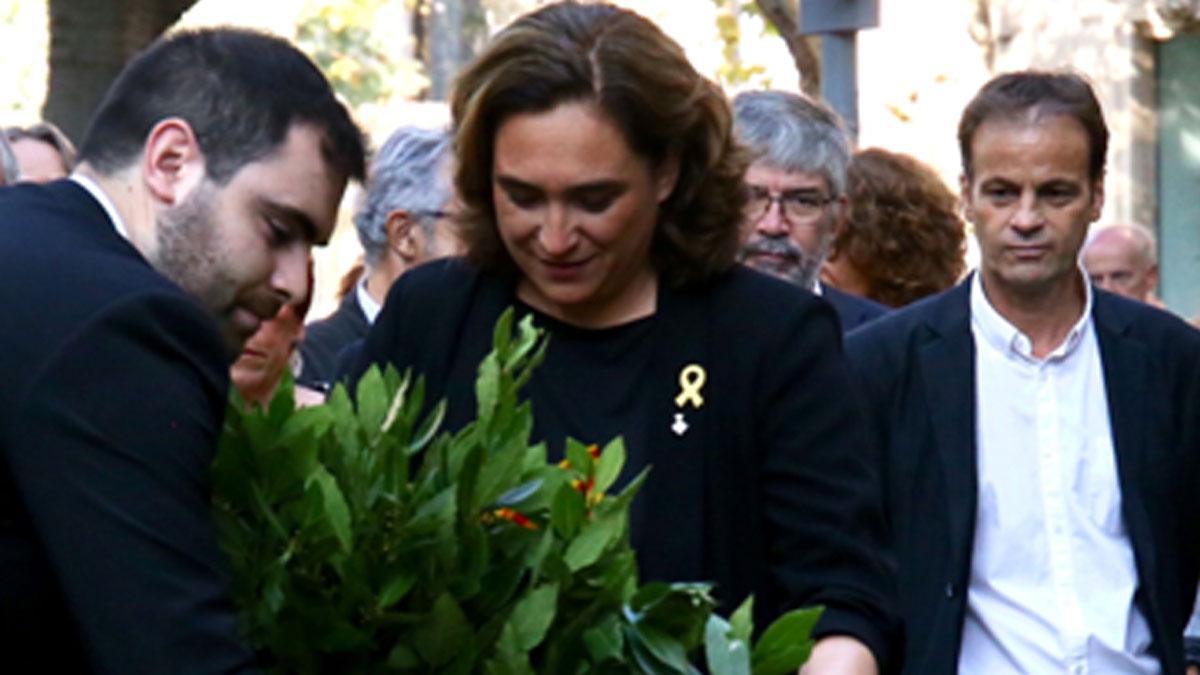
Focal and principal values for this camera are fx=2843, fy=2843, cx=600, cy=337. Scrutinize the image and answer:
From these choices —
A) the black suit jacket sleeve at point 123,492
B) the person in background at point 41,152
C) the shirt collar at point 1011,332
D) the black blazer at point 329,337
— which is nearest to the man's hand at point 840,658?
the black suit jacket sleeve at point 123,492

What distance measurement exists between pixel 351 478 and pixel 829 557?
1171 millimetres

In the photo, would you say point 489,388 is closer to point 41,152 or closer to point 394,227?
point 394,227

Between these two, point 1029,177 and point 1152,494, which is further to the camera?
point 1029,177

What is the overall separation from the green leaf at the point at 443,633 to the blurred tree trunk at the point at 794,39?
455 inches

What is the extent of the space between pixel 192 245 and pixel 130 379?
0.36m

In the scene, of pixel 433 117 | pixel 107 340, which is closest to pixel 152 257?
pixel 107 340

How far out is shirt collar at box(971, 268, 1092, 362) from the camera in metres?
6.68

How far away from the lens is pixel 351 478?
358 centimetres

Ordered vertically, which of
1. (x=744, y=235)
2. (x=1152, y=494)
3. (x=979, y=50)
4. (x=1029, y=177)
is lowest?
(x=979, y=50)

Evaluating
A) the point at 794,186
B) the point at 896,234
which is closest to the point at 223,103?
the point at 794,186

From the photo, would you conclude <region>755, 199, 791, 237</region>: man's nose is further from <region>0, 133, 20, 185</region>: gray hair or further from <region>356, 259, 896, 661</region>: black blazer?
<region>356, 259, 896, 661</region>: black blazer

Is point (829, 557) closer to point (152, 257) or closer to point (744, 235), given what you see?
point (744, 235)

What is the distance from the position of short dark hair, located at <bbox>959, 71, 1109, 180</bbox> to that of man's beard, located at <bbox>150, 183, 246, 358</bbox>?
3705mm

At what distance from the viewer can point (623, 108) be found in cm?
470
